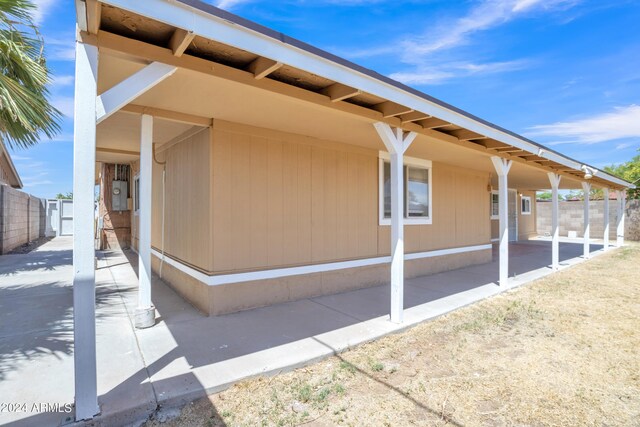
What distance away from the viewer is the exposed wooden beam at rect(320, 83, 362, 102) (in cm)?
310

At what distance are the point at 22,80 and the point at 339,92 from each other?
16.7ft

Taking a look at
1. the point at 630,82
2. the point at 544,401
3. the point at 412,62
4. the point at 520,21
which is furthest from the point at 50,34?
the point at 630,82

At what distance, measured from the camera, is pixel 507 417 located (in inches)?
91.6

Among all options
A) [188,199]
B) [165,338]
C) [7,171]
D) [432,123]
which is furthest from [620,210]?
[7,171]

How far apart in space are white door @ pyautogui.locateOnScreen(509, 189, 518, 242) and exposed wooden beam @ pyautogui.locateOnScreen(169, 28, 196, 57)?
15009 millimetres

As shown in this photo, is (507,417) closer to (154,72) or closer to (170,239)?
(154,72)

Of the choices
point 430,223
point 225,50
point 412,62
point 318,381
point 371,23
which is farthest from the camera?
point 412,62

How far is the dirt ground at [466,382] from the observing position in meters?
2.31

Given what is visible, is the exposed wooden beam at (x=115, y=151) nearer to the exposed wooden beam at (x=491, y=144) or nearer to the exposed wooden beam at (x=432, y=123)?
the exposed wooden beam at (x=432, y=123)

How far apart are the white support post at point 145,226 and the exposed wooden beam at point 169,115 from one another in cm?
7

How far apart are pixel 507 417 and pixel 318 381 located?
1.39 metres

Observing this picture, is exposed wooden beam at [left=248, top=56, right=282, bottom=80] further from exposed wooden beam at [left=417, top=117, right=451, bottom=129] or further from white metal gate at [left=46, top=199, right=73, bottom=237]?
white metal gate at [left=46, top=199, right=73, bottom=237]

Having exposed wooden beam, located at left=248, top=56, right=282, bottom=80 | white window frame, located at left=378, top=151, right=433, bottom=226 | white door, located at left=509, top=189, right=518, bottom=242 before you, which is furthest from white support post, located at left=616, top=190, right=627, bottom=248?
exposed wooden beam, located at left=248, top=56, right=282, bottom=80

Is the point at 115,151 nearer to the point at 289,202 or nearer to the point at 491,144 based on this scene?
the point at 289,202
